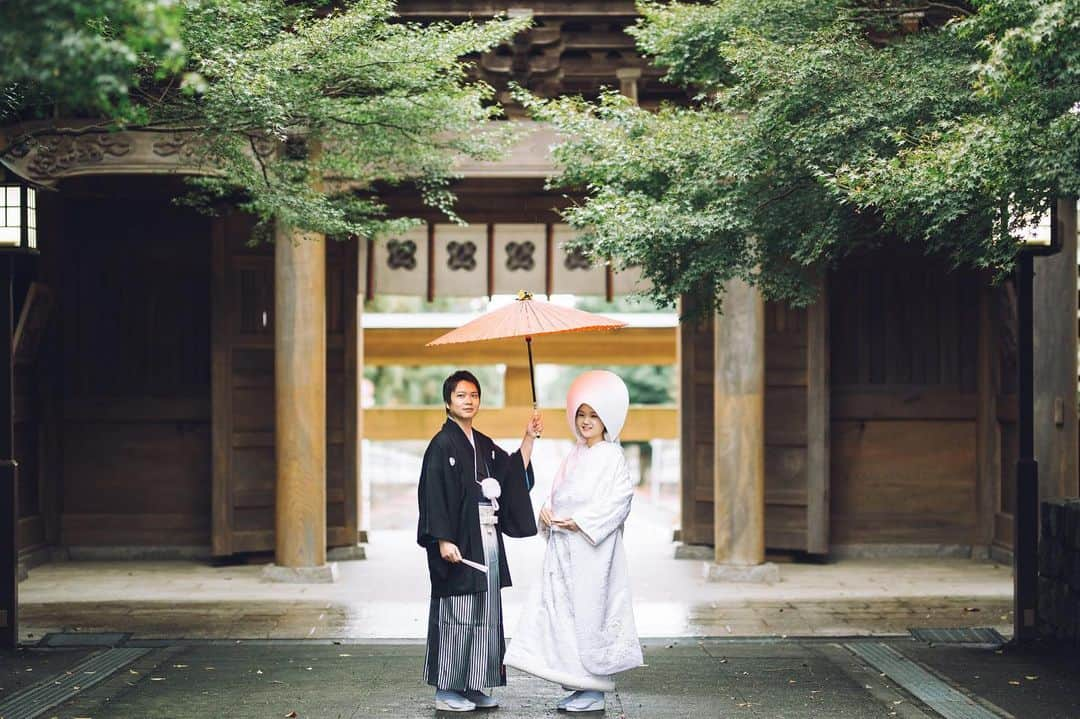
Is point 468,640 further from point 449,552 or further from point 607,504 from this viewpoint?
point 607,504

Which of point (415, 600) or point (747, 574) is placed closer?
point (415, 600)

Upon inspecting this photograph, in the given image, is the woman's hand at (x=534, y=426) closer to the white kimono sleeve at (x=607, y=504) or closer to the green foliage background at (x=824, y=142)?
the white kimono sleeve at (x=607, y=504)

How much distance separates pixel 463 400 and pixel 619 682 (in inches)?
74.5

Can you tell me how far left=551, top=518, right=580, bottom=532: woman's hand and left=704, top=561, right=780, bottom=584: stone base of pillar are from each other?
4782mm

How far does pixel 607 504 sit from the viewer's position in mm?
6531

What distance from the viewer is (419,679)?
7250 mm

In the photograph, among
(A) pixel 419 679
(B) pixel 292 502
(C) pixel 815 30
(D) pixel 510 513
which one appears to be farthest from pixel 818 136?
(B) pixel 292 502

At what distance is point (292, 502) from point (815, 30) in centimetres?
584

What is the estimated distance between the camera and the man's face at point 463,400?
6.56 metres

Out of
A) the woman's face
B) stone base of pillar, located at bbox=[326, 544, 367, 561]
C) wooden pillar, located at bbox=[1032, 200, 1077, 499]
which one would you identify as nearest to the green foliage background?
the woman's face

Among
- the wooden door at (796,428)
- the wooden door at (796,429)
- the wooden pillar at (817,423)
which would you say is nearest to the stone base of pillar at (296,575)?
the wooden door at (796,429)

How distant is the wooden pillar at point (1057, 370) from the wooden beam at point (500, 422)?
25.3ft

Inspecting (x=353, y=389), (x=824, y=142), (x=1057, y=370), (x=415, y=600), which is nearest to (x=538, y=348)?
(x=353, y=389)

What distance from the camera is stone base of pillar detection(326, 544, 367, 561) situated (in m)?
12.7
